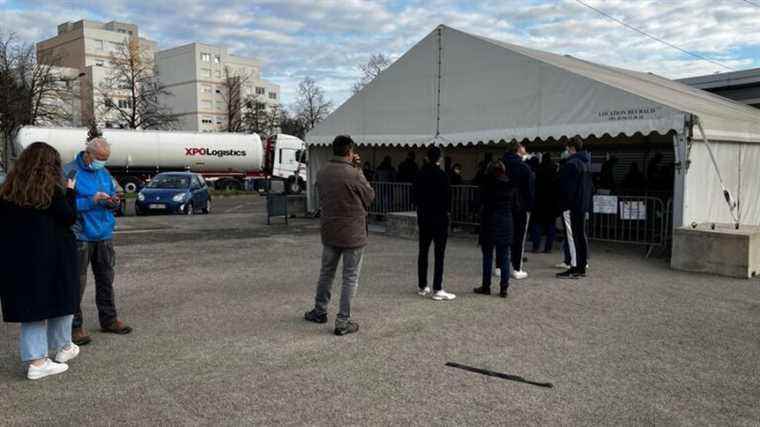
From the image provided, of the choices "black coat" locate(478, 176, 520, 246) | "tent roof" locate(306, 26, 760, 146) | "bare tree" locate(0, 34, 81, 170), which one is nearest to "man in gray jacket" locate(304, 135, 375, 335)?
"black coat" locate(478, 176, 520, 246)

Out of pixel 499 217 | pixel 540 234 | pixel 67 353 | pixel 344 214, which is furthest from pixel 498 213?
pixel 67 353

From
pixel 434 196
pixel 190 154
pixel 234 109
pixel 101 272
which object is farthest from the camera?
pixel 234 109

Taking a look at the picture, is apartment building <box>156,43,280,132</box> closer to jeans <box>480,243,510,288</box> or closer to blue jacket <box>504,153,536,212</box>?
blue jacket <box>504,153,536,212</box>

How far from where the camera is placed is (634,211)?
10758mm

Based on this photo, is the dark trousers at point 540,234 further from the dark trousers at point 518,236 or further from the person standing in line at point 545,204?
the dark trousers at point 518,236

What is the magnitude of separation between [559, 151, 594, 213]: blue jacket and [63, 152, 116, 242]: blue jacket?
5967 mm

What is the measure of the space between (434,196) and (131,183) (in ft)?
91.7

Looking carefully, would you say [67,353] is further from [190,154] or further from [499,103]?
[190,154]

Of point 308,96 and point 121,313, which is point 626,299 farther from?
point 308,96

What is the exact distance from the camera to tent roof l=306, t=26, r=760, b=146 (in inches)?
408

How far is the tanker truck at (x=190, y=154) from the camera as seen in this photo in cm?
2881

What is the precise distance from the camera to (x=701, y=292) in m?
7.53

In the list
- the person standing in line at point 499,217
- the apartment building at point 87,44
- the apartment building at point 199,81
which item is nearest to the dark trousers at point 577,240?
the person standing in line at point 499,217

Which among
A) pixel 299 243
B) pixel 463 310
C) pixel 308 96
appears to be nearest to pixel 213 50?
pixel 308 96
